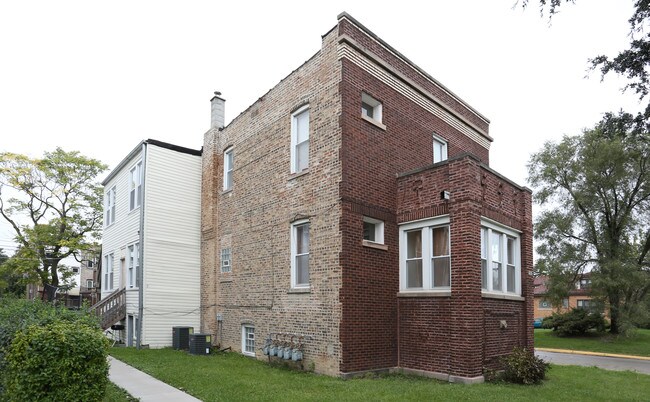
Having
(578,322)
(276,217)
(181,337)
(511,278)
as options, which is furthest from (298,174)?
(578,322)

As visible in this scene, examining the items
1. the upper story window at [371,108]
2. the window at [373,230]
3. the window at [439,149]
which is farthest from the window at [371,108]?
the window at [439,149]

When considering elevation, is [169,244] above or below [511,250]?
above

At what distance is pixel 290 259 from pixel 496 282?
17.7ft

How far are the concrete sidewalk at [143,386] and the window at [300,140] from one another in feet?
20.8

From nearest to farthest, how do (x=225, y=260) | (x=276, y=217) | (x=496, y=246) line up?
1. (x=496, y=246)
2. (x=276, y=217)
3. (x=225, y=260)

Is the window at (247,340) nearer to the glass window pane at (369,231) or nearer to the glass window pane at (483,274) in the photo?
the glass window pane at (369,231)

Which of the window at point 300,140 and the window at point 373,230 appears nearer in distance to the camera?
the window at point 373,230

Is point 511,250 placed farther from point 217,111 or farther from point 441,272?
point 217,111

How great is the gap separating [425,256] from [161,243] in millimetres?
10337

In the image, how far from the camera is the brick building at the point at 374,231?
11.6m

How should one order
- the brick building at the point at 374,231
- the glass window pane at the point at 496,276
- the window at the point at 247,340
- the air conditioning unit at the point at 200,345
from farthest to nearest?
1. the air conditioning unit at the point at 200,345
2. the window at the point at 247,340
3. the glass window pane at the point at 496,276
4. the brick building at the point at 374,231

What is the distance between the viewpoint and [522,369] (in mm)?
11367

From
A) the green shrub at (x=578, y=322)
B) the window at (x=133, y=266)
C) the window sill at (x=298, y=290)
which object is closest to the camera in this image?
the window sill at (x=298, y=290)

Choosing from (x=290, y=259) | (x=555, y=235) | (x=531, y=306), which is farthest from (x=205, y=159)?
(x=555, y=235)
